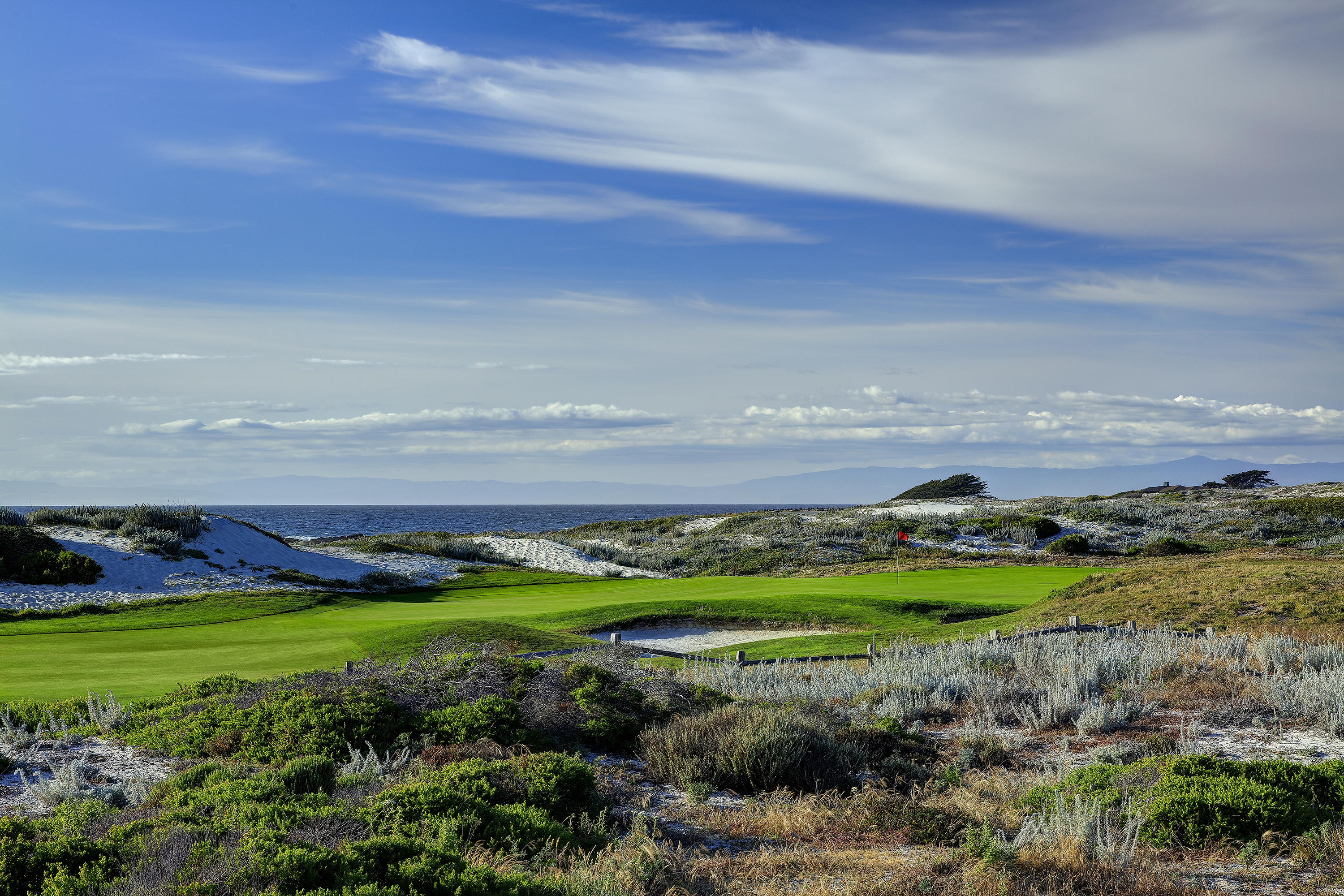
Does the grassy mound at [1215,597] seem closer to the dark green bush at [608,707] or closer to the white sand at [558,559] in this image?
the dark green bush at [608,707]

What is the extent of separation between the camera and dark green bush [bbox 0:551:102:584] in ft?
72.4

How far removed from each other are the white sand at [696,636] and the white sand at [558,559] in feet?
54.3

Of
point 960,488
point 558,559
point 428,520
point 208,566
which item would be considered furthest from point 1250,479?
point 428,520

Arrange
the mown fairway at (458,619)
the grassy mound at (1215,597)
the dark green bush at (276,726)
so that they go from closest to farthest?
the dark green bush at (276,726)
the mown fairway at (458,619)
the grassy mound at (1215,597)

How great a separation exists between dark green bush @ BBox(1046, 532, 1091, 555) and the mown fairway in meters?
9.15

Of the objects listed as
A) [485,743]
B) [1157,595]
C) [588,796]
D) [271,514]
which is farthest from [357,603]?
[271,514]

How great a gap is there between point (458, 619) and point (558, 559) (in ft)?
75.0

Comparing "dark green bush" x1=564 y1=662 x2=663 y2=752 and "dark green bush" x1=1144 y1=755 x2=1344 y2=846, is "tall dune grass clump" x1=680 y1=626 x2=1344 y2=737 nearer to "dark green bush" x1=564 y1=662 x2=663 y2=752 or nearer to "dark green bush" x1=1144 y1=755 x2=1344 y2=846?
"dark green bush" x1=564 y1=662 x2=663 y2=752

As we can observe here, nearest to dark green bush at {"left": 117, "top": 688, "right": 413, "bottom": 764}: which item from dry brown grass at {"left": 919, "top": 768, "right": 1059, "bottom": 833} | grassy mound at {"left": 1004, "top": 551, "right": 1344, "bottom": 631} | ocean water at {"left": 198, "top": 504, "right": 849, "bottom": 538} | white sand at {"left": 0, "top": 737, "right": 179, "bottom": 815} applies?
white sand at {"left": 0, "top": 737, "right": 179, "bottom": 815}

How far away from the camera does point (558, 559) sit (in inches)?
1647

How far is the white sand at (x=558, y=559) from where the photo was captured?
132ft

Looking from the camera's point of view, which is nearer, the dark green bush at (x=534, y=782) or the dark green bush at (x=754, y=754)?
the dark green bush at (x=534, y=782)

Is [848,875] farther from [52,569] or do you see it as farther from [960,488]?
[960,488]

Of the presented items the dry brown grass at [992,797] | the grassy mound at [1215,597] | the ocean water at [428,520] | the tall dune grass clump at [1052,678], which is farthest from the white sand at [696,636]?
the ocean water at [428,520]
